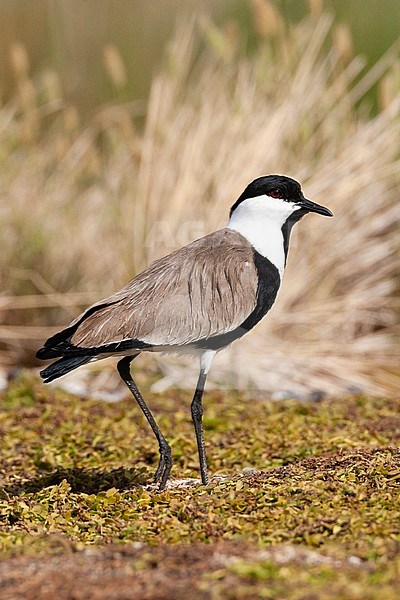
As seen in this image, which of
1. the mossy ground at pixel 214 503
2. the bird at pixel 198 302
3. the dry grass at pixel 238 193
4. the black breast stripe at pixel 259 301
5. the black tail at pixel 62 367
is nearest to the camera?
the mossy ground at pixel 214 503

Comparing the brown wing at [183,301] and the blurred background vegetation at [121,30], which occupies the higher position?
the blurred background vegetation at [121,30]

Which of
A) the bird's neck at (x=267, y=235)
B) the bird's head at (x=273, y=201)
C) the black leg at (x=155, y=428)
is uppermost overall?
the bird's head at (x=273, y=201)

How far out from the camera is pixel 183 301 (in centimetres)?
388

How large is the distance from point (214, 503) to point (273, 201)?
1459 mm

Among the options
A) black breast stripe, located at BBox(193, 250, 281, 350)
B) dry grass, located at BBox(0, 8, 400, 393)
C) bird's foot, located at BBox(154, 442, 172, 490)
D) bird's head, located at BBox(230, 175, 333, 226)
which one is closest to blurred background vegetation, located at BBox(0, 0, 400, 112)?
dry grass, located at BBox(0, 8, 400, 393)

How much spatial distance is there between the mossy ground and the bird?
17.4 inches

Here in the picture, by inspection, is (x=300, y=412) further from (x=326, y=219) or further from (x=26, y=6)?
(x=26, y=6)

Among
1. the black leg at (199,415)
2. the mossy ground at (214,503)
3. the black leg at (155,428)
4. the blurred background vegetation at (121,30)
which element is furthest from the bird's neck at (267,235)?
the blurred background vegetation at (121,30)

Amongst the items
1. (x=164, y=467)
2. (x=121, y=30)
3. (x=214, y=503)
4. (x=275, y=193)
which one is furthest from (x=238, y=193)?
(x=214, y=503)

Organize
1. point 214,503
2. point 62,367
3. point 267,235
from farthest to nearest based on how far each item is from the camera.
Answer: point 267,235 → point 62,367 → point 214,503

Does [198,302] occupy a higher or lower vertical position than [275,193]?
lower

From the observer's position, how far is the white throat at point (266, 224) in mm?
4109

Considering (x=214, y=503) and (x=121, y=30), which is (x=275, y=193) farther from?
(x=121, y=30)

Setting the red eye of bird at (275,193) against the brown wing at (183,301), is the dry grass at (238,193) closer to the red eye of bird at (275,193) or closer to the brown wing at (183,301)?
the red eye of bird at (275,193)
